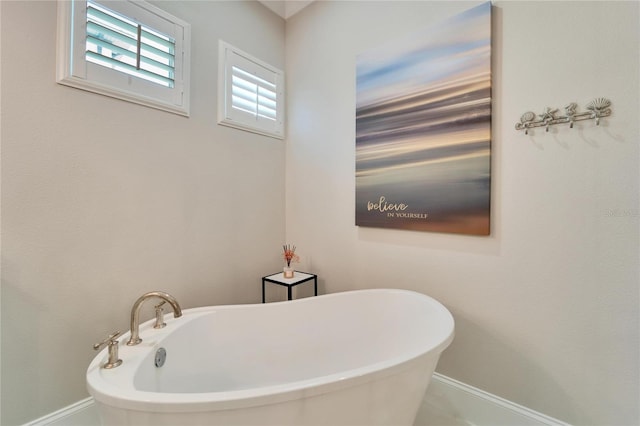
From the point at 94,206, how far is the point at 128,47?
0.88m

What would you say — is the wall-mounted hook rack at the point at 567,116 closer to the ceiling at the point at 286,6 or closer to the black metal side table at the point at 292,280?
the black metal side table at the point at 292,280

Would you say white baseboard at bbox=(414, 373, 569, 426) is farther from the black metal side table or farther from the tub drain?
the tub drain

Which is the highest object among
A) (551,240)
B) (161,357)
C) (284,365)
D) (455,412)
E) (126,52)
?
(126,52)

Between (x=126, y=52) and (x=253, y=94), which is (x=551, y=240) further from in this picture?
(x=126, y=52)

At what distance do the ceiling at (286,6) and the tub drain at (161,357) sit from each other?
99.8 inches

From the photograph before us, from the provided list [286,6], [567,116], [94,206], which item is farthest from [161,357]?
[286,6]

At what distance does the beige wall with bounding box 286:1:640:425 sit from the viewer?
1.13 m

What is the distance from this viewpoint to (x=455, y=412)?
1.51 meters

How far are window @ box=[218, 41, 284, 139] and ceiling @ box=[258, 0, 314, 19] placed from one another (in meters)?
0.51

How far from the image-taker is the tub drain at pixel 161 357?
1125mm

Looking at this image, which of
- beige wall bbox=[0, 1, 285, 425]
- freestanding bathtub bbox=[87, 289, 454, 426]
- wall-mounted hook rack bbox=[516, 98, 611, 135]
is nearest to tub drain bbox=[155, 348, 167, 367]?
freestanding bathtub bbox=[87, 289, 454, 426]

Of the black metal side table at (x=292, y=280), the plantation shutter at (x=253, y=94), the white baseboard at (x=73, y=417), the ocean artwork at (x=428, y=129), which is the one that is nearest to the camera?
the white baseboard at (x=73, y=417)

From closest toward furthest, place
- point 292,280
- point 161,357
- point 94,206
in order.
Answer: point 161,357
point 94,206
point 292,280

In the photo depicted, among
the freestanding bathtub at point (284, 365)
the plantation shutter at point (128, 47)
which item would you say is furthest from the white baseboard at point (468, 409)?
the plantation shutter at point (128, 47)
